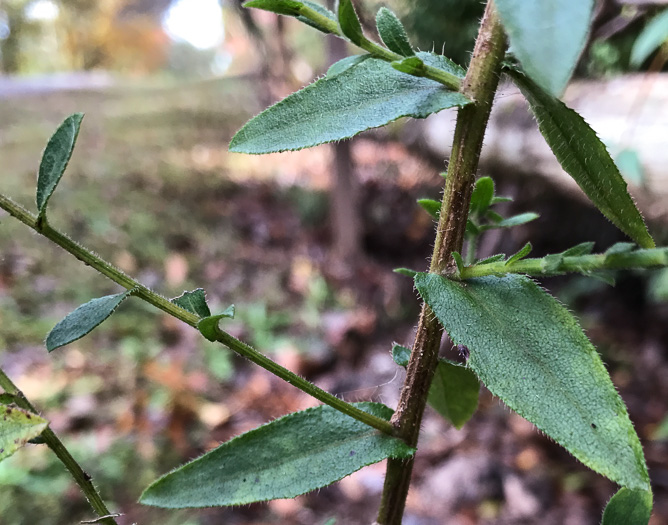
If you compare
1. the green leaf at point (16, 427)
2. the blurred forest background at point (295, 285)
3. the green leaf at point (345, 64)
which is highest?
the green leaf at point (345, 64)

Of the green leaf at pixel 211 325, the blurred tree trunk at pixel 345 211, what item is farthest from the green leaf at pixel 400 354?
the blurred tree trunk at pixel 345 211

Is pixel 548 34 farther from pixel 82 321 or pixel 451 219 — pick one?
pixel 82 321

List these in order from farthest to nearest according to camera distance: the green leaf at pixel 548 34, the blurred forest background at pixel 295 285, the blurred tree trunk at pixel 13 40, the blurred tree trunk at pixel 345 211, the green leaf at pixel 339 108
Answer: the blurred tree trunk at pixel 13 40, the blurred tree trunk at pixel 345 211, the blurred forest background at pixel 295 285, the green leaf at pixel 339 108, the green leaf at pixel 548 34

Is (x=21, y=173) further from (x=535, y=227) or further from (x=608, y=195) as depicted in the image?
(x=608, y=195)

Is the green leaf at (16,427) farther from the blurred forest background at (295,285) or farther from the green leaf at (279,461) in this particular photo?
the blurred forest background at (295,285)

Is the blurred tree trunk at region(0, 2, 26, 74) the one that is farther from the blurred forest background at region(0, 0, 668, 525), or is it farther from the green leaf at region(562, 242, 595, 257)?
the green leaf at region(562, 242, 595, 257)

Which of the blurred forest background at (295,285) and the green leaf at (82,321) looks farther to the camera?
the blurred forest background at (295,285)

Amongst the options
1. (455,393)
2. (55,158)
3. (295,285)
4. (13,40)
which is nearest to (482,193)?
(455,393)
